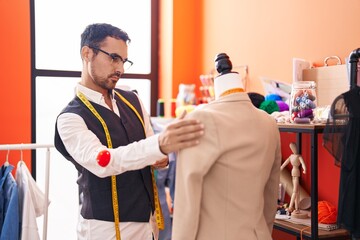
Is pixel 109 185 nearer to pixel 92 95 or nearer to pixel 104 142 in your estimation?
pixel 104 142

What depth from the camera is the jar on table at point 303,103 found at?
1896 millimetres

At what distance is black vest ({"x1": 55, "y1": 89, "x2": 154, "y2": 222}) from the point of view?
1.58 metres

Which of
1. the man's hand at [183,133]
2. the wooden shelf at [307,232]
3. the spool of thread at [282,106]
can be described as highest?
the spool of thread at [282,106]

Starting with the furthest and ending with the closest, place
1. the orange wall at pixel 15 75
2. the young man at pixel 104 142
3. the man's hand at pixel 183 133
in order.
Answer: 1. the orange wall at pixel 15 75
2. the young man at pixel 104 142
3. the man's hand at pixel 183 133

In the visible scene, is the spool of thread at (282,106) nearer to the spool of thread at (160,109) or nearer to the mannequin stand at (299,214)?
the mannequin stand at (299,214)

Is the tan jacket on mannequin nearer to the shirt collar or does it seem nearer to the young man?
the young man

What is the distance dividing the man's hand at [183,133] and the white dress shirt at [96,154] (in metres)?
0.07

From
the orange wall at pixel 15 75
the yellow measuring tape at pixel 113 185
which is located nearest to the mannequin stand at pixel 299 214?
the yellow measuring tape at pixel 113 185

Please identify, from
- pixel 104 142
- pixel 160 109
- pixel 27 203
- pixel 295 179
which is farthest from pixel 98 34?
pixel 160 109

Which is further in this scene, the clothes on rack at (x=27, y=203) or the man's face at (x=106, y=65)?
the clothes on rack at (x=27, y=203)

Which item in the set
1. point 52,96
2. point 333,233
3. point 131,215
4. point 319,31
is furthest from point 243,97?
point 52,96

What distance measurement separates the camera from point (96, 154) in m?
1.43

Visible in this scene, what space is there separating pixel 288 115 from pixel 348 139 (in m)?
0.55

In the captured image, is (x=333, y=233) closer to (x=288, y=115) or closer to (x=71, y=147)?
(x=288, y=115)
